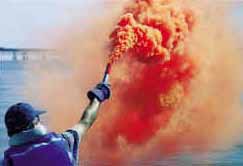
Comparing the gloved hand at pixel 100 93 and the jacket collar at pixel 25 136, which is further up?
the gloved hand at pixel 100 93

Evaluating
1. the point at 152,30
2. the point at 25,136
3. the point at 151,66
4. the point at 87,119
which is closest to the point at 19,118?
Answer: the point at 25,136

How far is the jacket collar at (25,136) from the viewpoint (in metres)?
1.79

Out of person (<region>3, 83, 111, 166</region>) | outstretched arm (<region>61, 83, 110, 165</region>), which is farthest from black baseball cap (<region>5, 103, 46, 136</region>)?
outstretched arm (<region>61, 83, 110, 165</region>)

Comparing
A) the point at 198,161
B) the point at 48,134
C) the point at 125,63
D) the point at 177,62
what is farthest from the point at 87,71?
the point at 48,134

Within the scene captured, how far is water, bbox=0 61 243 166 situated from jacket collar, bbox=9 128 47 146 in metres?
1.80

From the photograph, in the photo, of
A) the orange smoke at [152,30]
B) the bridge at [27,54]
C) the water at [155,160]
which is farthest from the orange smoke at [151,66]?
the bridge at [27,54]

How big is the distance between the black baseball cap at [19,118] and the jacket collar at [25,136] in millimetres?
12

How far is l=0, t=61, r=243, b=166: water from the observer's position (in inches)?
140

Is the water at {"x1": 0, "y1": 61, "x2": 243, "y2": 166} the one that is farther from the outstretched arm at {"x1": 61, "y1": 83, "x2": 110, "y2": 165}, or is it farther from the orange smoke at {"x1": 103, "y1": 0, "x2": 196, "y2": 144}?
the outstretched arm at {"x1": 61, "y1": 83, "x2": 110, "y2": 165}

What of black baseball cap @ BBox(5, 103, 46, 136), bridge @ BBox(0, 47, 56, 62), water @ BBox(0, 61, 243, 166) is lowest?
water @ BBox(0, 61, 243, 166)

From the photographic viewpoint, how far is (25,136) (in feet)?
5.86

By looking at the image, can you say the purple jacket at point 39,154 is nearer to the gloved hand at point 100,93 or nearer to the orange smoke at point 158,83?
the gloved hand at point 100,93

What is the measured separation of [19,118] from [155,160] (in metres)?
1.92

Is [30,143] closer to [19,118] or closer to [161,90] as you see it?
[19,118]
